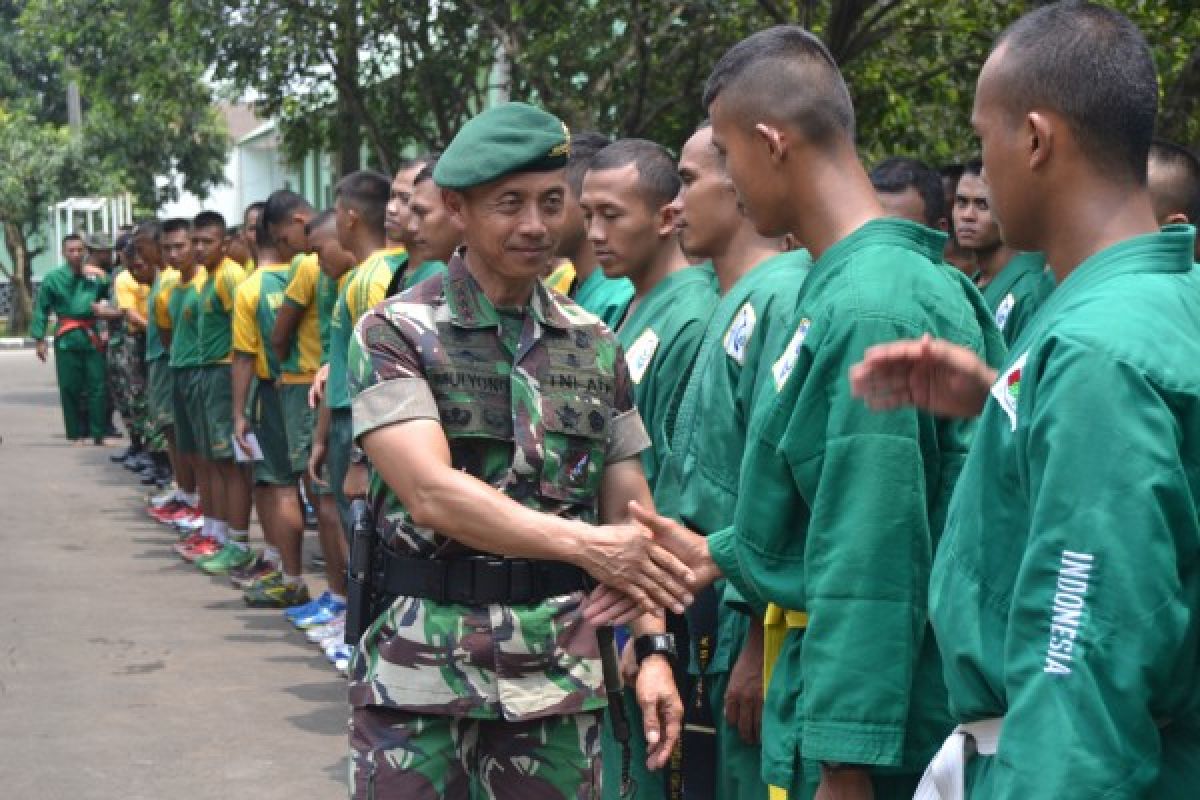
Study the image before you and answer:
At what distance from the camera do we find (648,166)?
5.75 meters

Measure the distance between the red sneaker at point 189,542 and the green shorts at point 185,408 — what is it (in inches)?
22.6

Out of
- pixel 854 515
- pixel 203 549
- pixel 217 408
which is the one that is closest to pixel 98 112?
pixel 203 549

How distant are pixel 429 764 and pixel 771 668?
713mm

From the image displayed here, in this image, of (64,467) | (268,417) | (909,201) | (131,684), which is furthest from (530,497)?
(64,467)

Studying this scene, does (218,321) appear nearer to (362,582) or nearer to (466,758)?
(362,582)

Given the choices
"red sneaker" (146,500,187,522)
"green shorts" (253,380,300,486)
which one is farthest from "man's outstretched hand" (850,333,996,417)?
"red sneaker" (146,500,187,522)

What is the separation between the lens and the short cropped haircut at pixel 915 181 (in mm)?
7332

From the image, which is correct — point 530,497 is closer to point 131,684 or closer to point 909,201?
point 909,201

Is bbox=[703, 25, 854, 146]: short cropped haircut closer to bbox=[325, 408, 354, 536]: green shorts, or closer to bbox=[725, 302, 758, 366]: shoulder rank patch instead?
bbox=[725, 302, 758, 366]: shoulder rank patch

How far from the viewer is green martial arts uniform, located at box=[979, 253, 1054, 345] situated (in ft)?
19.9

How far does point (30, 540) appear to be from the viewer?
507 inches

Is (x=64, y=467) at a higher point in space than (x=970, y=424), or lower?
lower

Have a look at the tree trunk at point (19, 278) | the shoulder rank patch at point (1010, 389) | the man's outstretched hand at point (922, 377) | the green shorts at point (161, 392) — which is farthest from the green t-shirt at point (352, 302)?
the tree trunk at point (19, 278)

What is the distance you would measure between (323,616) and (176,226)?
166 inches
